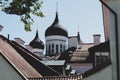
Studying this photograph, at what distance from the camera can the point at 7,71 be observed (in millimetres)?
21906

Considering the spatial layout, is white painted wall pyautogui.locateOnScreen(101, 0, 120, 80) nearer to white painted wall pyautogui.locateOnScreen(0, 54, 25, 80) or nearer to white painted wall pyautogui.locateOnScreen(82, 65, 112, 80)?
white painted wall pyautogui.locateOnScreen(82, 65, 112, 80)

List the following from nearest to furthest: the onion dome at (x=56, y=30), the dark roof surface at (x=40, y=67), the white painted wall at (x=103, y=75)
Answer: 1. the white painted wall at (x=103, y=75)
2. the dark roof surface at (x=40, y=67)
3. the onion dome at (x=56, y=30)

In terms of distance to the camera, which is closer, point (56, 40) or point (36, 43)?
point (56, 40)

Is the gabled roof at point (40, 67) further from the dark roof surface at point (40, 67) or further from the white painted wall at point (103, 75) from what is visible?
the white painted wall at point (103, 75)

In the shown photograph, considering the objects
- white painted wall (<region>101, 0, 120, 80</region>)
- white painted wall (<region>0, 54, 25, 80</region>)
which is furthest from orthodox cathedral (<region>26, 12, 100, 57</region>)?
white painted wall (<region>101, 0, 120, 80</region>)

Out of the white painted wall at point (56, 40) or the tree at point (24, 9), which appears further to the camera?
the white painted wall at point (56, 40)

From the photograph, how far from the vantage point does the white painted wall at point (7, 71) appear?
71.3 feet

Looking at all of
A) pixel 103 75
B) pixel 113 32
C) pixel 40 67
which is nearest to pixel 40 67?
pixel 40 67

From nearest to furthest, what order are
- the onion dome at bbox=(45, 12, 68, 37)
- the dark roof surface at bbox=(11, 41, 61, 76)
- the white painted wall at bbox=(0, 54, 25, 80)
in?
the white painted wall at bbox=(0, 54, 25, 80)
the dark roof surface at bbox=(11, 41, 61, 76)
the onion dome at bbox=(45, 12, 68, 37)

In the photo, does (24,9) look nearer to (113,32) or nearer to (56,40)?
(113,32)

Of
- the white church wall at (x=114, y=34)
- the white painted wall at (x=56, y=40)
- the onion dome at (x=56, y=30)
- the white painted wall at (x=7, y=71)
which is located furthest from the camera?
the white painted wall at (x=56, y=40)

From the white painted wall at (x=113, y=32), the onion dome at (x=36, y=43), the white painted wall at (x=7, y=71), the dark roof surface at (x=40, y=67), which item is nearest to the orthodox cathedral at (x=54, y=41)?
the onion dome at (x=36, y=43)

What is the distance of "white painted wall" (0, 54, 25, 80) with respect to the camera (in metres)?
21.7

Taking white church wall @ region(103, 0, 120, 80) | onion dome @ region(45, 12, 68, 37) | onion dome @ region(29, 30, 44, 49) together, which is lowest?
white church wall @ region(103, 0, 120, 80)
